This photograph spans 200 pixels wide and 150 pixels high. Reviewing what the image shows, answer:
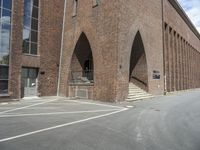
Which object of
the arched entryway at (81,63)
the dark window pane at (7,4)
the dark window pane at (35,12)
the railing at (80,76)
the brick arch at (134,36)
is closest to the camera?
the dark window pane at (7,4)

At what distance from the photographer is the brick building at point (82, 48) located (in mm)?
17812

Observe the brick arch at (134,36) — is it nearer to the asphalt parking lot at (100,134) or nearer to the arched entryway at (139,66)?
the arched entryway at (139,66)

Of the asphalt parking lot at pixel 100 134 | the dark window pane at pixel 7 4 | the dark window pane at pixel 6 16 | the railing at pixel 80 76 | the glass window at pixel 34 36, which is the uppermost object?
the dark window pane at pixel 7 4

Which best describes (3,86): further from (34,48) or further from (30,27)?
(30,27)

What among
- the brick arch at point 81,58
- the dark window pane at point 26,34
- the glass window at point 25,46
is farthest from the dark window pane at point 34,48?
the brick arch at point 81,58

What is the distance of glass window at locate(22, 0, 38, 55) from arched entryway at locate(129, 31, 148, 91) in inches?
344

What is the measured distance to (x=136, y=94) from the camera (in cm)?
2031

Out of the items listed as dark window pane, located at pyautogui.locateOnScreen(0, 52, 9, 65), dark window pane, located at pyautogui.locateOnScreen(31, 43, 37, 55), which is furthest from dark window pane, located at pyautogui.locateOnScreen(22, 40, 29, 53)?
dark window pane, located at pyautogui.locateOnScreen(0, 52, 9, 65)

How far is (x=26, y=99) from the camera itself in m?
19.3

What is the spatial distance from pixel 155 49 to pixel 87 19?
803cm

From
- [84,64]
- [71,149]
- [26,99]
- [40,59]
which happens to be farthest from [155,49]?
[71,149]

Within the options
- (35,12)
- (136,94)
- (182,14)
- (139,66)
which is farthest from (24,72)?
(182,14)

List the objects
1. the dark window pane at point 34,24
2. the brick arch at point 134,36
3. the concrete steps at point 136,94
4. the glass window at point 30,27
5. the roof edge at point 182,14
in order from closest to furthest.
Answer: the brick arch at point 134,36 → the concrete steps at point 136,94 → the glass window at point 30,27 → the dark window pane at point 34,24 → the roof edge at point 182,14

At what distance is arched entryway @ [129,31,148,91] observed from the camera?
22.2 m
